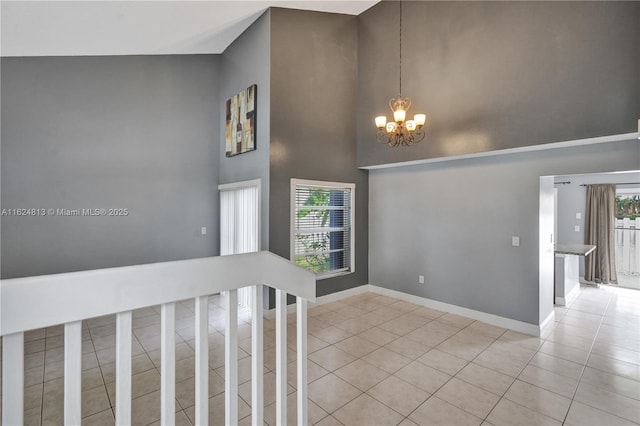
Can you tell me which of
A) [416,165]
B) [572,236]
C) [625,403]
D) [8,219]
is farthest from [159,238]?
[572,236]

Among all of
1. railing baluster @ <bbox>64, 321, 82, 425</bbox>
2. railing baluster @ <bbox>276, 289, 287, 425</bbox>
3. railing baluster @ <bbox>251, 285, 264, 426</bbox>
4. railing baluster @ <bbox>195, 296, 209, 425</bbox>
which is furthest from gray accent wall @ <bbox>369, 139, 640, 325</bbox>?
railing baluster @ <bbox>64, 321, 82, 425</bbox>

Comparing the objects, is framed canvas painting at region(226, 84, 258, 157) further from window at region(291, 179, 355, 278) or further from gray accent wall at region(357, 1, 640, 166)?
gray accent wall at region(357, 1, 640, 166)

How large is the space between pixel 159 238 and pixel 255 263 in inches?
180

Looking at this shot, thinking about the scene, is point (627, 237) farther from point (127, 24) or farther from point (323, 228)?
point (127, 24)

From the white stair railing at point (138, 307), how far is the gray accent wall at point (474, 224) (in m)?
3.61

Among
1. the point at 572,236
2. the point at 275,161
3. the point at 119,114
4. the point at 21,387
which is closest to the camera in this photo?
the point at 21,387

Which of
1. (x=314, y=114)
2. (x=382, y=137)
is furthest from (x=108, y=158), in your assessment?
(x=382, y=137)

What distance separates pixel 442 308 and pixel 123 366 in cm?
451

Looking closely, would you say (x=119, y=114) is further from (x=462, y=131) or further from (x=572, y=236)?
(x=572, y=236)

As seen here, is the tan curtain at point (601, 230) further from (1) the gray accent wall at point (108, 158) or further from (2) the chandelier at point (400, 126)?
(1) the gray accent wall at point (108, 158)

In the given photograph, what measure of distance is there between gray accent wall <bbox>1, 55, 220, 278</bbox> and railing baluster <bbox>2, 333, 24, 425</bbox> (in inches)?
184

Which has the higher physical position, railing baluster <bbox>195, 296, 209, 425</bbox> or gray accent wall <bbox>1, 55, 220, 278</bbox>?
gray accent wall <bbox>1, 55, 220, 278</bbox>

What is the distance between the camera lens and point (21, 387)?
75 centimetres

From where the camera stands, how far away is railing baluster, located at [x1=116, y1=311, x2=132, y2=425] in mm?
870
